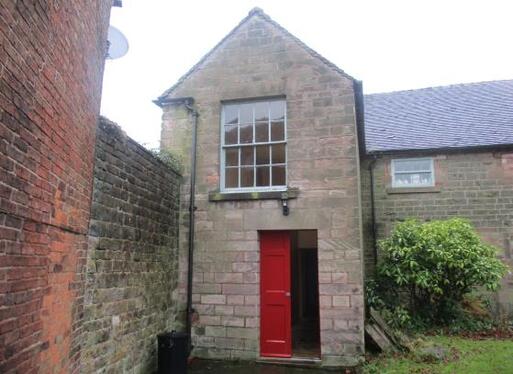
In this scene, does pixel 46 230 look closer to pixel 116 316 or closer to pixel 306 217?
pixel 116 316

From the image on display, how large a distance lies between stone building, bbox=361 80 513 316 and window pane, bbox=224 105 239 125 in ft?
17.0

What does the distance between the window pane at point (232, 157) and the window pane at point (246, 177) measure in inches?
8.9

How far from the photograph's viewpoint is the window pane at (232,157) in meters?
8.74

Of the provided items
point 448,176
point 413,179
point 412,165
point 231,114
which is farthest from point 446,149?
point 231,114

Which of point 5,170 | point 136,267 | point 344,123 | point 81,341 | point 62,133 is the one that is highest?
point 344,123

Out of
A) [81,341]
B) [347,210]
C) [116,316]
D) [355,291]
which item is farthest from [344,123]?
[81,341]

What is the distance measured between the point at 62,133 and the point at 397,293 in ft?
28.1

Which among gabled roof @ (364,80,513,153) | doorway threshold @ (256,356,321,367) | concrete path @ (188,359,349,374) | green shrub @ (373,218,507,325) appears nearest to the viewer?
concrete path @ (188,359,349,374)

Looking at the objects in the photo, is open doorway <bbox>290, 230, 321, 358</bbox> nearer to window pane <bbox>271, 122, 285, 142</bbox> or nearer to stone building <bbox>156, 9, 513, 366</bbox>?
stone building <bbox>156, 9, 513, 366</bbox>

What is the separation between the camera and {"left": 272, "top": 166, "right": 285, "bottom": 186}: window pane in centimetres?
850

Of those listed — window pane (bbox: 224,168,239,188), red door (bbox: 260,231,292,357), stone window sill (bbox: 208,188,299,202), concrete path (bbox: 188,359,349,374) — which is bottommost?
concrete path (bbox: 188,359,349,374)

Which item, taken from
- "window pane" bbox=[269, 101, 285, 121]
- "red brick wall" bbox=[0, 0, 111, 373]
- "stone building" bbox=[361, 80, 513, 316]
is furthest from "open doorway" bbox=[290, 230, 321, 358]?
"red brick wall" bbox=[0, 0, 111, 373]

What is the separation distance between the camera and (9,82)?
9.78 feet

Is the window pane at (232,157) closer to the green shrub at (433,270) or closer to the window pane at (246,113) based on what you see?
the window pane at (246,113)
